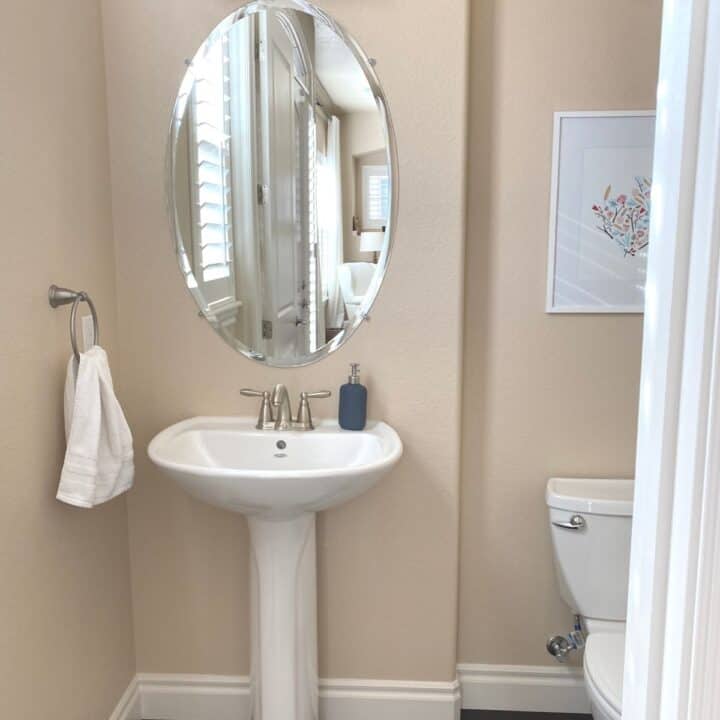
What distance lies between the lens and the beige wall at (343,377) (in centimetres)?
177

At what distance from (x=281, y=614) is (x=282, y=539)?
0.19 meters

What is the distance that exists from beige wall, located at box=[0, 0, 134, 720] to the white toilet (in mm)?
1202

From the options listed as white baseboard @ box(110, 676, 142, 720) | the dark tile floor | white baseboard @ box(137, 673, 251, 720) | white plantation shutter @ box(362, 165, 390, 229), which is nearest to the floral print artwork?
white plantation shutter @ box(362, 165, 390, 229)

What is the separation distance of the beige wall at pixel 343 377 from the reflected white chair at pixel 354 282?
0.05 meters

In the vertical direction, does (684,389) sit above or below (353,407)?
above

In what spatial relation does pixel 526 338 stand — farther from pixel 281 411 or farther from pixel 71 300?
pixel 71 300

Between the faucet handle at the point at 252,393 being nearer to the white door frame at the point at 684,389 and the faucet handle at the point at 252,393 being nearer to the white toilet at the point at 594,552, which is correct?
the white toilet at the point at 594,552

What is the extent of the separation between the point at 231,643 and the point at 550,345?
1.24 m

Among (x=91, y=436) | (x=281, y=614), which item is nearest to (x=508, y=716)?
(x=281, y=614)

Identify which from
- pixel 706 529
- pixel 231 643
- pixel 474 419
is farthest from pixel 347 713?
pixel 706 529

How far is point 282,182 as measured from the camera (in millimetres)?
1847

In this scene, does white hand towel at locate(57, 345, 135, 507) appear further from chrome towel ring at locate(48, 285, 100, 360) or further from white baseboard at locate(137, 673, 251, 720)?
white baseboard at locate(137, 673, 251, 720)

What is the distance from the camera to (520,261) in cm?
189

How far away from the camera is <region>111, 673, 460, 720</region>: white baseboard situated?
197cm
